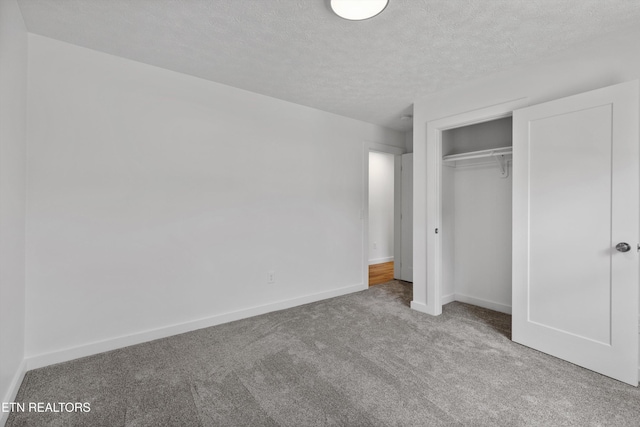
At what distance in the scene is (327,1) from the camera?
1.78 m

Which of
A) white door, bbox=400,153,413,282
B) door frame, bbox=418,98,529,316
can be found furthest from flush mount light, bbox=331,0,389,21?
white door, bbox=400,153,413,282

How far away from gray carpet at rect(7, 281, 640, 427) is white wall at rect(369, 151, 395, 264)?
340 cm

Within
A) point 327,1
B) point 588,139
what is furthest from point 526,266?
point 327,1

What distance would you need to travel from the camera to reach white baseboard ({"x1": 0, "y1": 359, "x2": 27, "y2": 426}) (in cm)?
160

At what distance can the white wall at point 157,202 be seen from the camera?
7.28ft

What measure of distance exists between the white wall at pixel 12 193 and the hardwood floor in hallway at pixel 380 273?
3824mm

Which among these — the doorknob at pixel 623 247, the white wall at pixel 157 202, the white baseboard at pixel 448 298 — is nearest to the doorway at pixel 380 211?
the white baseboard at pixel 448 298

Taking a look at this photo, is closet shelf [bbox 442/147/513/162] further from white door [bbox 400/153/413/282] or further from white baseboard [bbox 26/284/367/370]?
white baseboard [bbox 26/284/367/370]

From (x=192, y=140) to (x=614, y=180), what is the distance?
11.2 feet

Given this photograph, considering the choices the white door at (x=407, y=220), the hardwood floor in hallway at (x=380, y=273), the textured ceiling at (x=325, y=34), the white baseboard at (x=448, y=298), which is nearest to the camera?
the textured ceiling at (x=325, y=34)

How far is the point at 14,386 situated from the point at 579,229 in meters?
3.99

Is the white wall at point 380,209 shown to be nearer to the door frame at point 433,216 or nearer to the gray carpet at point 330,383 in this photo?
the door frame at point 433,216

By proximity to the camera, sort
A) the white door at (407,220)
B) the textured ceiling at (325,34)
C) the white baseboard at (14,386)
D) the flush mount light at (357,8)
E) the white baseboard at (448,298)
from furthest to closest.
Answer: the white door at (407,220) < the white baseboard at (448,298) < the textured ceiling at (325,34) < the flush mount light at (357,8) < the white baseboard at (14,386)

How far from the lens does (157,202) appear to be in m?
2.64
